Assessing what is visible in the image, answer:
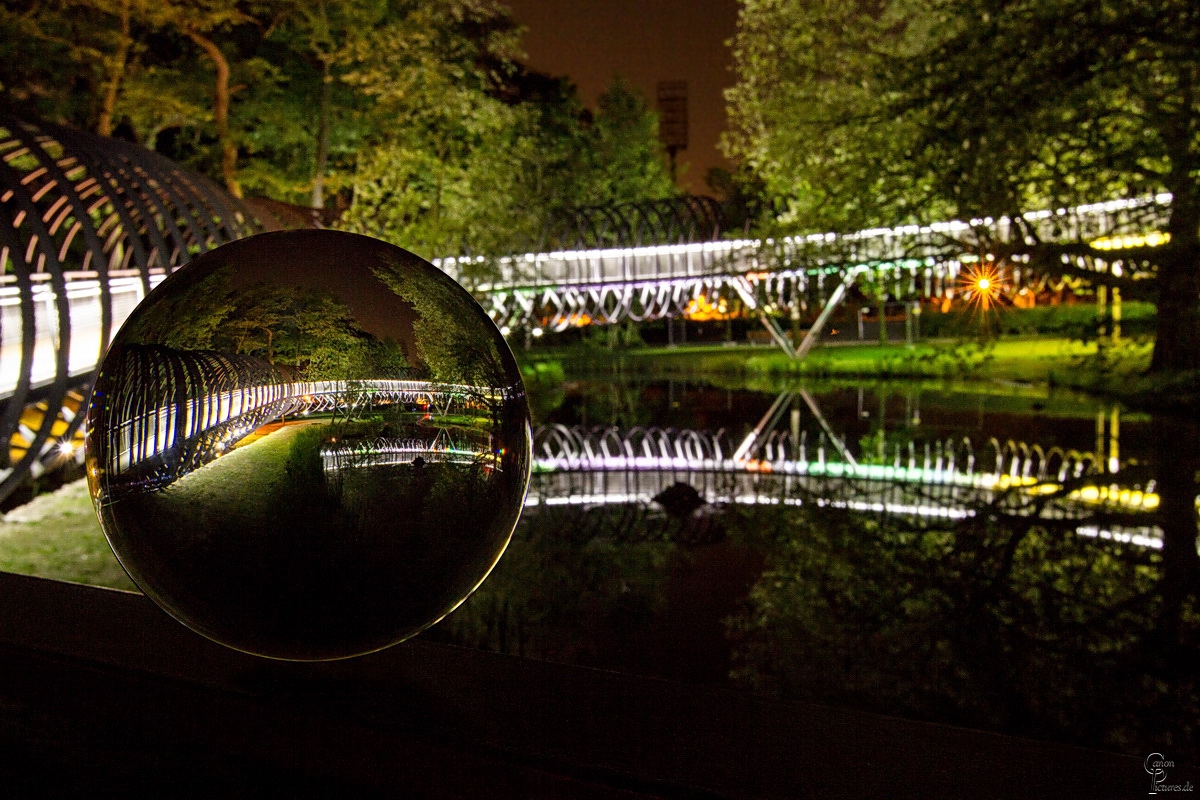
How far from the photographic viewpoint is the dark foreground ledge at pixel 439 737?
5.90ft

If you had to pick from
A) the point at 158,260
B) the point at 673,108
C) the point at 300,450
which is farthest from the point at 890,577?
the point at 673,108

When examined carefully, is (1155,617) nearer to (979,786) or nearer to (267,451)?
(979,786)

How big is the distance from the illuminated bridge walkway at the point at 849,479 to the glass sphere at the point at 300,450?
671cm

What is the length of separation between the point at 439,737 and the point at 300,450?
71 centimetres

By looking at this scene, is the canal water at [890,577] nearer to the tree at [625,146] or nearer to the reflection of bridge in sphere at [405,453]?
the reflection of bridge in sphere at [405,453]

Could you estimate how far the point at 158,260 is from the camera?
1515 cm

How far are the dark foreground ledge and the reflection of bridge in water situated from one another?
6229 millimetres

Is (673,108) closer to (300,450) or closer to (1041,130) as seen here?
(1041,130)

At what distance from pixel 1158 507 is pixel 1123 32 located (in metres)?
7.42

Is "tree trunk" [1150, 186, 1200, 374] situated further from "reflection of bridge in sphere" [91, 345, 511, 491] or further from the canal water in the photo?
"reflection of bridge in sphere" [91, 345, 511, 491]

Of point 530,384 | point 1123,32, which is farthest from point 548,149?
point 1123,32

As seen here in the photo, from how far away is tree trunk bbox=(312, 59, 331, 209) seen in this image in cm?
2647

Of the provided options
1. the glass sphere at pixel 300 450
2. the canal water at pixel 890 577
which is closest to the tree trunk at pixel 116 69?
the canal water at pixel 890 577

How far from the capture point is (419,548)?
211 cm
